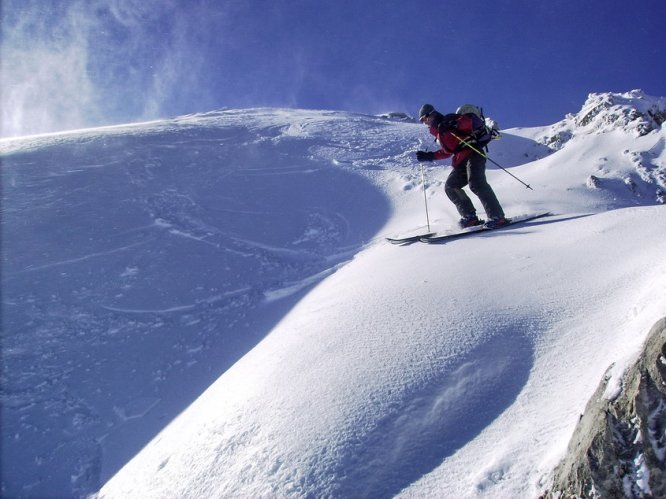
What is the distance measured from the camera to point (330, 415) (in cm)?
288

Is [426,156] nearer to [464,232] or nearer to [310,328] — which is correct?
[464,232]

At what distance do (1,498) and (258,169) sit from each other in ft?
30.3

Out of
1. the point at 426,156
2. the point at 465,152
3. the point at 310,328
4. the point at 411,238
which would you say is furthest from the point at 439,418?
the point at 426,156

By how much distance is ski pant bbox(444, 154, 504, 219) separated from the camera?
6.96m

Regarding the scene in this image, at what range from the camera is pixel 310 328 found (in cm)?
429

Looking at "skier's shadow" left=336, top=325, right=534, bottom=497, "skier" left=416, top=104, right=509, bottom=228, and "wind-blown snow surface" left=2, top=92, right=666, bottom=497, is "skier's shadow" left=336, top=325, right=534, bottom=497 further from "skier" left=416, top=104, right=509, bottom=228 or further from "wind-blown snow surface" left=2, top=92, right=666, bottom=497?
"skier" left=416, top=104, right=509, bottom=228

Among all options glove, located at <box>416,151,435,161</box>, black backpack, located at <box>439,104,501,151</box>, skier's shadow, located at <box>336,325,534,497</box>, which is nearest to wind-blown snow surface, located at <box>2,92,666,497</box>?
skier's shadow, located at <box>336,325,534,497</box>

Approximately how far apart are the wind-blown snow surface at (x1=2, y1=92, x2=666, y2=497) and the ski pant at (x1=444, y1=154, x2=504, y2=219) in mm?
488

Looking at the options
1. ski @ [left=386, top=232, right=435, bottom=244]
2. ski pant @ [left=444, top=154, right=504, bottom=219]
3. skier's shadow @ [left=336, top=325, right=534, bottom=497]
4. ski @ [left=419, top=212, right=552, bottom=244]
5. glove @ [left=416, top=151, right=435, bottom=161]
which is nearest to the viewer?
skier's shadow @ [left=336, top=325, right=534, bottom=497]

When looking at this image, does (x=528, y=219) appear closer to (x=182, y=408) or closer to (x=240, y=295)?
(x=240, y=295)

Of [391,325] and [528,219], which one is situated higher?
[528,219]

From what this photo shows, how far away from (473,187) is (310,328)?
406cm

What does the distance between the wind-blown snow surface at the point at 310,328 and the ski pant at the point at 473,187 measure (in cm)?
49

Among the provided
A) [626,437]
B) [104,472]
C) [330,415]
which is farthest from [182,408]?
[626,437]
